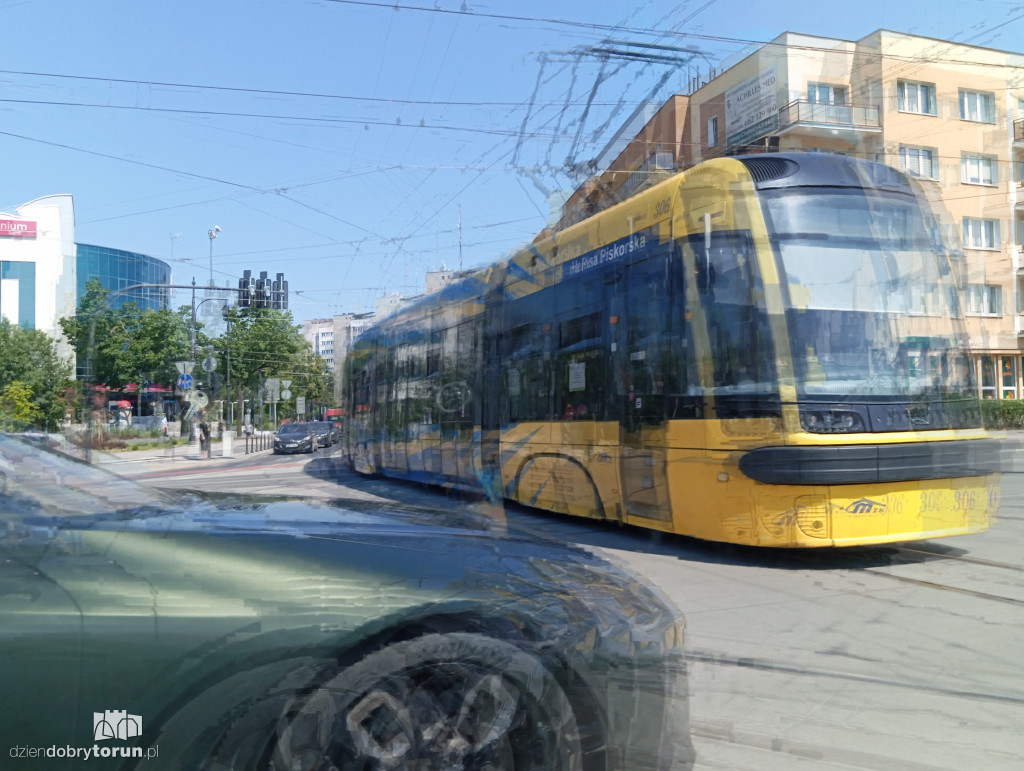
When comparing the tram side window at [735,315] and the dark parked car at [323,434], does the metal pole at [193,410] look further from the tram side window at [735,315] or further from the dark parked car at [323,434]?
the tram side window at [735,315]

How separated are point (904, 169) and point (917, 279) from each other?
1.21m

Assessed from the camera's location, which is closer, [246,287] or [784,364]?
[784,364]

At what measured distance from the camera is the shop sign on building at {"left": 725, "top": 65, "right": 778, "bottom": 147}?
521 inches

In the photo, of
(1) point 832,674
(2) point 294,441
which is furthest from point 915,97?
(2) point 294,441

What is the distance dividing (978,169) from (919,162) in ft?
22.9

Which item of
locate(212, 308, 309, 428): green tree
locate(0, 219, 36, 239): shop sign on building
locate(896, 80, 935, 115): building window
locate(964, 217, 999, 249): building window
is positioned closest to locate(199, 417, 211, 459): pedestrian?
locate(212, 308, 309, 428): green tree

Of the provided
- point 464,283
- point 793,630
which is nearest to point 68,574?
point 793,630

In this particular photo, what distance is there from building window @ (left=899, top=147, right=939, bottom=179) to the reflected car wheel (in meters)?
6.97

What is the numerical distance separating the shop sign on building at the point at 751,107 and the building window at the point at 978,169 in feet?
14.0

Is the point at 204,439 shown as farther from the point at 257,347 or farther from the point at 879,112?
the point at 879,112

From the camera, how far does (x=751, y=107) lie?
13.8 metres

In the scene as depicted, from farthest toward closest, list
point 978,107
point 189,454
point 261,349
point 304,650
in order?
point 261,349, point 189,454, point 978,107, point 304,650

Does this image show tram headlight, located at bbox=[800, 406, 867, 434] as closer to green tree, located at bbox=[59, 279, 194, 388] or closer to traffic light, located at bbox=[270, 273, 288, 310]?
green tree, located at bbox=[59, 279, 194, 388]

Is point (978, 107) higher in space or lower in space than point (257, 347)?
higher
